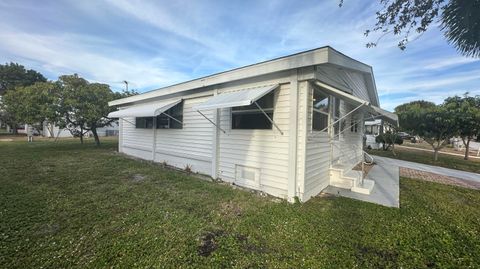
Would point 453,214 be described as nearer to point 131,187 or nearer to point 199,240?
point 199,240

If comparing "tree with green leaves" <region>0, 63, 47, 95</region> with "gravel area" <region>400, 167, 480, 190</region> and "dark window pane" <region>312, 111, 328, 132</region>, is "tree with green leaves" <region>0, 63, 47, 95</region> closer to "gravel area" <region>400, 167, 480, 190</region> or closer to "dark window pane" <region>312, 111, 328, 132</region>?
"dark window pane" <region>312, 111, 328, 132</region>

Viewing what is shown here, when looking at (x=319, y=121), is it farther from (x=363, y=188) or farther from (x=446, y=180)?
(x=446, y=180)

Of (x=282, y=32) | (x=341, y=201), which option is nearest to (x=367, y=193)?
(x=341, y=201)

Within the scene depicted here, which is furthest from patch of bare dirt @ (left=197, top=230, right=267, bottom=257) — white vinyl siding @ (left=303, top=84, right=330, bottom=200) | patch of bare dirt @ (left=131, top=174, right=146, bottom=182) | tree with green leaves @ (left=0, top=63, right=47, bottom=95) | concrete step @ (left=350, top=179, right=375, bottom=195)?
tree with green leaves @ (left=0, top=63, right=47, bottom=95)

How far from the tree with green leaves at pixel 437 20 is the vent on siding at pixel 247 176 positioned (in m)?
4.75

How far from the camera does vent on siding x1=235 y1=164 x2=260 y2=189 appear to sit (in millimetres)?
5234

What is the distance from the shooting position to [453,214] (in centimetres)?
409

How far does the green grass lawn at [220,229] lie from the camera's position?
2.55 meters

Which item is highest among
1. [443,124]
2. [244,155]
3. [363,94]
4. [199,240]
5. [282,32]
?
[282,32]

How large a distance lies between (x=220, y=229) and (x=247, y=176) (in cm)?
224

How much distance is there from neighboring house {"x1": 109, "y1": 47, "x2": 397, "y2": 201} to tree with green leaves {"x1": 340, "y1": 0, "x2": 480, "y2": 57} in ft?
3.79

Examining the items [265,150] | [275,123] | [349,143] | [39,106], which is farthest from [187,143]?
[39,106]

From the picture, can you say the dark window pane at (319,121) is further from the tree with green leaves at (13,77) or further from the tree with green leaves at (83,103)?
the tree with green leaves at (13,77)

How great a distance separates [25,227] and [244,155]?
427 centimetres
